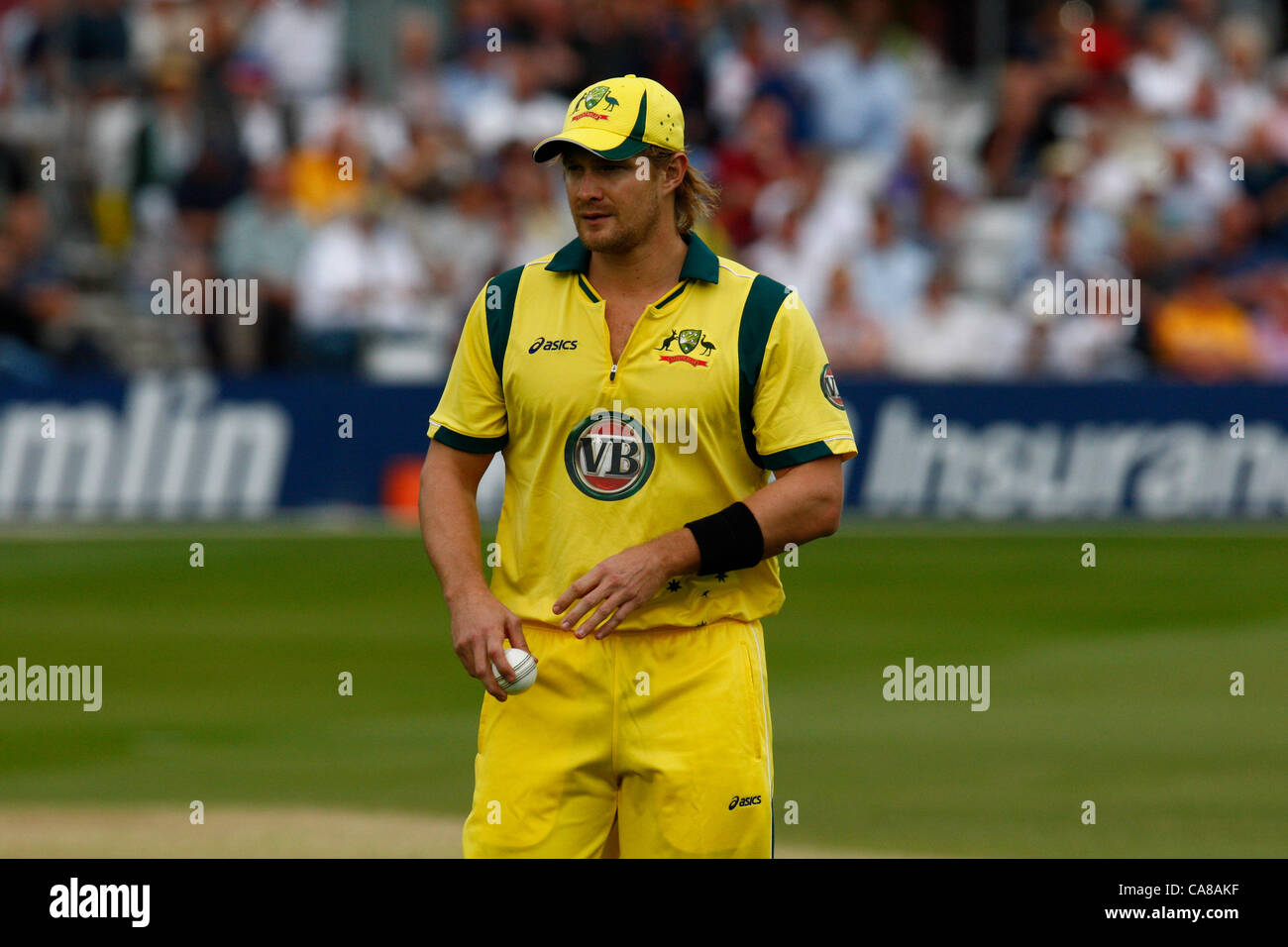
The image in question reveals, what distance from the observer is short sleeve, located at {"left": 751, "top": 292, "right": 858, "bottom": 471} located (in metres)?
5.52

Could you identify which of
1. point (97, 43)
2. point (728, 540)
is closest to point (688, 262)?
point (728, 540)

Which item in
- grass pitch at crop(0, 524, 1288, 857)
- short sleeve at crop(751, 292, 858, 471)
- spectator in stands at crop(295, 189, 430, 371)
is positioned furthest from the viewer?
spectator in stands at crop(295, 189, 430, 371)

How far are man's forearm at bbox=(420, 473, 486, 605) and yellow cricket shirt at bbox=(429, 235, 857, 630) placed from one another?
15cm

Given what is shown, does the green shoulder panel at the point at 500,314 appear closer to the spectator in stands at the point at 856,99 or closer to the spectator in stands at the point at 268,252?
the spectator in stands at the point at 268,252

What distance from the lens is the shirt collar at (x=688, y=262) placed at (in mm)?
5617

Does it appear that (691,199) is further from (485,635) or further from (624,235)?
(485,635)

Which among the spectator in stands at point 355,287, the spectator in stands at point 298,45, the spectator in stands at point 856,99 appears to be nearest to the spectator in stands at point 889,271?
the spectator in stands at point 856,99

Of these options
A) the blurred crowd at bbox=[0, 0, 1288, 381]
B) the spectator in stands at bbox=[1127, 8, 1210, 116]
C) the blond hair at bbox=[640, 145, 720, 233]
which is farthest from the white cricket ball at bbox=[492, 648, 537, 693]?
the spectator in stands at bbox=[1127, 8, 1210, 116]

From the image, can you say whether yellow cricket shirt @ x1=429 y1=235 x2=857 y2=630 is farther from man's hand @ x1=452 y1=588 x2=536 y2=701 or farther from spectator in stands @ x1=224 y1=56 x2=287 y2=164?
spectator in stands @ x1=224 y1=56 x2=287 y2=164

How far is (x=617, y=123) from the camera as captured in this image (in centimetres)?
545

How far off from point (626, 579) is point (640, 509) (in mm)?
289

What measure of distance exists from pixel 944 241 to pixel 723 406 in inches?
589

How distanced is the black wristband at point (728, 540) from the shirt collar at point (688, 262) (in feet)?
2.19

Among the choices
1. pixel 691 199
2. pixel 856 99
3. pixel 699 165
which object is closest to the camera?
pixel 691 199
